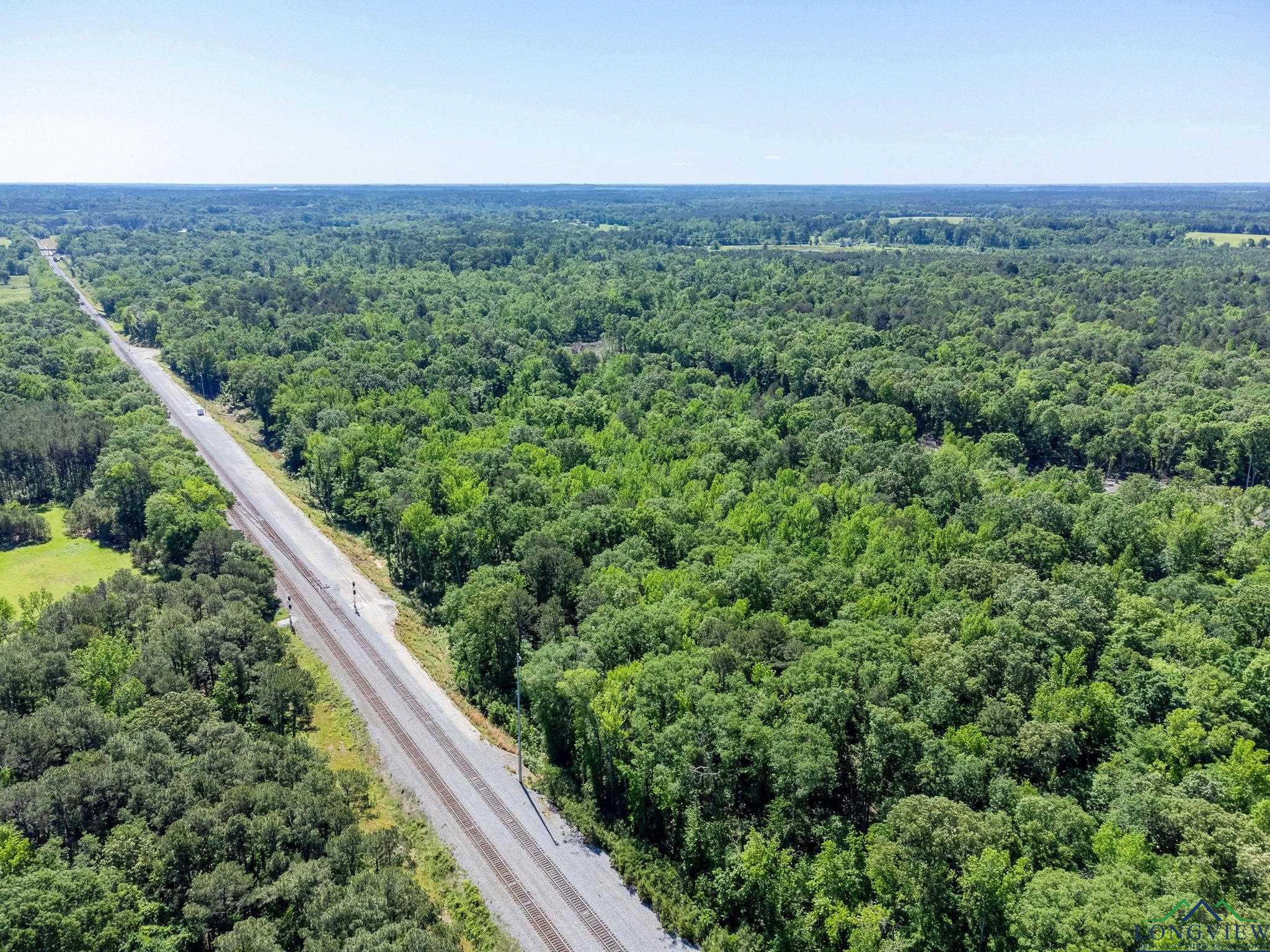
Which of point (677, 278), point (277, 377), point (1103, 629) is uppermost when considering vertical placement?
point (677, 278)

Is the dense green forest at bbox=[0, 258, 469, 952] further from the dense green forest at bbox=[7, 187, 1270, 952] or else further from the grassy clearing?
the dense green forest at bbox=[7, 187, 1270, 952]

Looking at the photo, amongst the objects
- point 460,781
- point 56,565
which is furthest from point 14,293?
point 460,781

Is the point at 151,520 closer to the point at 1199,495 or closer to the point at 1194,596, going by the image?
the point at 1194,596

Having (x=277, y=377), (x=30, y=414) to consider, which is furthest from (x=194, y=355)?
(x=30, y=414)

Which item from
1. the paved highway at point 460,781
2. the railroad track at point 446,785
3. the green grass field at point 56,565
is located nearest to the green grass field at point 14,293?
the green grass field at point 56,565

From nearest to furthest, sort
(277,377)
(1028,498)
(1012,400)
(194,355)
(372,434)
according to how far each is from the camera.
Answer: (1028,498) < (372,434) < (1012,400) < (277,377) < (194,355)

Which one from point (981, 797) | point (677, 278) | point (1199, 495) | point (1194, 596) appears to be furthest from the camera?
point (677, 278)
